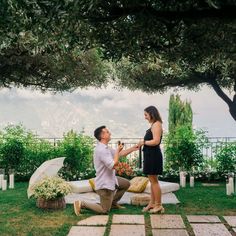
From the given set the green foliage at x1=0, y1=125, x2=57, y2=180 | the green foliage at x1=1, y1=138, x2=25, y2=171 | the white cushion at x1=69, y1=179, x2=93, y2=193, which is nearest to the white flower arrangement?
the white cushion at x1=69, y1=179, x2=93, y2=193

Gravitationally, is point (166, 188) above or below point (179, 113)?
below

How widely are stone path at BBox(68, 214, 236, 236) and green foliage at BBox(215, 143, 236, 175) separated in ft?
20.2

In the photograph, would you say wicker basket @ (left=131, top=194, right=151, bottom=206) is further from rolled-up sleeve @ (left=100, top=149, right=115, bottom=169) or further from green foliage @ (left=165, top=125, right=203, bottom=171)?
green foliage @ (left=165, top=125, right=203, bottom=171)

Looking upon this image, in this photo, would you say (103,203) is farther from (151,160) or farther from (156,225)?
(156,225)

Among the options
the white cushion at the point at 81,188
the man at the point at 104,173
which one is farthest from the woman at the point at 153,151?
the white cushion at the point at 81,188

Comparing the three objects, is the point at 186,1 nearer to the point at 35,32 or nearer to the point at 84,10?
the point at 84,10

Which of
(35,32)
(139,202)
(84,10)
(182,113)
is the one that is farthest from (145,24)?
(182,113)

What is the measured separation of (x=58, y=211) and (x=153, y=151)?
83.0 inches

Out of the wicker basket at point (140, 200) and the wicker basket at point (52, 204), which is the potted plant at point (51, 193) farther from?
the wicker basket at point (140, 200)

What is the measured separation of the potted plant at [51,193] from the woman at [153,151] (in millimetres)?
1628

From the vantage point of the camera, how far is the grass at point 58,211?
25.2 ft

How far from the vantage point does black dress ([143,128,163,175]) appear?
8.71 meters

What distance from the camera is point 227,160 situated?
1452cm

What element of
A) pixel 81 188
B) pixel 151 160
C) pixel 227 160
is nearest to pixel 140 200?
pixel 151 160
